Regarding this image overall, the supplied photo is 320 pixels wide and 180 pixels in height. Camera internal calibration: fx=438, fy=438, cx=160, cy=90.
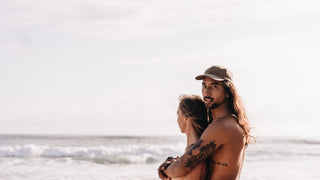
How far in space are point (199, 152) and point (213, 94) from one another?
0.42 meters

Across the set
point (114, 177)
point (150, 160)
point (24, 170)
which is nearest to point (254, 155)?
point (150, 160)

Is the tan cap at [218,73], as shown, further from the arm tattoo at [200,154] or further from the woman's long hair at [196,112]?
the arm tattoo at [200,154]

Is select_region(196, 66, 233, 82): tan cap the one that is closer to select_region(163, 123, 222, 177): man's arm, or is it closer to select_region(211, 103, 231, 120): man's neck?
select_region(211, 103, 231, 120): man's neck

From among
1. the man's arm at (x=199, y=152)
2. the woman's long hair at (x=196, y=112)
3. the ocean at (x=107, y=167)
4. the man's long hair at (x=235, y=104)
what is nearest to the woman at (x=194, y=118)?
the woman's long hair at (x=196, y=112)

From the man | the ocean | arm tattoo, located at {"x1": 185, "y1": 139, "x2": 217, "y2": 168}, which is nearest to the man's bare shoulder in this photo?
the man

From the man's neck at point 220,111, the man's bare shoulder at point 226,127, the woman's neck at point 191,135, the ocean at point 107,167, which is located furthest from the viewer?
the ocean at point 107,167

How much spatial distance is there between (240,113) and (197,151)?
43 centimetres

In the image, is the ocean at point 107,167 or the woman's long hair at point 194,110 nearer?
the woman's long hair at point 194,110

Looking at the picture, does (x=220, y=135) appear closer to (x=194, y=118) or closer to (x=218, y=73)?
(x=194, y=118)

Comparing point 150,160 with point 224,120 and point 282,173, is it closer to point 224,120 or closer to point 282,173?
point 282,173

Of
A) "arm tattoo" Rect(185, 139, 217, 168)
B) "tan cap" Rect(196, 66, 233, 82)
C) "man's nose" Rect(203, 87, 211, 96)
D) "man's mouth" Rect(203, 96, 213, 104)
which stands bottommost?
"arm tattoo" Rect(185, 139, 217, 168)

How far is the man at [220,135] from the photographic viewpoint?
3074 millimetres

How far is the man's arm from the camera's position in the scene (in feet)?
10.0

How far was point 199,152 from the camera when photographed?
3.10 m
